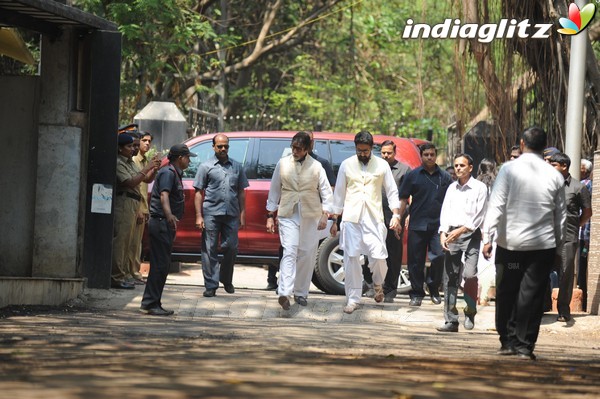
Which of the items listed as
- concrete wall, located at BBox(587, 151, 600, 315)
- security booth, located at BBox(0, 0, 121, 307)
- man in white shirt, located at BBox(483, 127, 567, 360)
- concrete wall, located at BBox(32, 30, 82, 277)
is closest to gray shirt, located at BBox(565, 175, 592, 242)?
concrete wall, located at BBox(587, 151, 600, 315)

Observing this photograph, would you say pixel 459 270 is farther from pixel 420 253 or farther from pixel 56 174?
pixel 56 174

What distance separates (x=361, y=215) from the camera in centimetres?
1386

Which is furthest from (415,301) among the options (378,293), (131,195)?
(131,195)

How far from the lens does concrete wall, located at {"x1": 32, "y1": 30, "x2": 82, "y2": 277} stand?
543 inches

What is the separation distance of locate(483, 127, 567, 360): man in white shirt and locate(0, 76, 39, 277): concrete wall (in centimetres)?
537

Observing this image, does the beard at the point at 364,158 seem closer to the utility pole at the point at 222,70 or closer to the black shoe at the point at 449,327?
the black shoe at the point at 449,327

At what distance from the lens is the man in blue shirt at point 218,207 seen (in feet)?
47.2

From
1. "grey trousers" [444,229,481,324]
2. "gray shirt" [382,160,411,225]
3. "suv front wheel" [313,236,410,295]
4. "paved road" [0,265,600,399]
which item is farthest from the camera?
"suv front wheel" [313,236,410,295]

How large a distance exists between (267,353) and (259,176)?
709 cm

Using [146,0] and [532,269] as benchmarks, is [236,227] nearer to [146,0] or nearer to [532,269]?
[532,269]

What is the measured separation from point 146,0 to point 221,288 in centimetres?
834

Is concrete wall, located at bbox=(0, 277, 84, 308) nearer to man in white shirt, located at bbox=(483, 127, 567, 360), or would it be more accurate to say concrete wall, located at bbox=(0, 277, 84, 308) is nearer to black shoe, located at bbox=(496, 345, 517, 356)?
man in white shirt, located at bbox=(483, 127, 567, 360)

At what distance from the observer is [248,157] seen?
16406mm

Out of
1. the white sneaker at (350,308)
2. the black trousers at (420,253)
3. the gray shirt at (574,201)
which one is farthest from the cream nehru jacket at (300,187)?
the gray shirt at (574,201)
